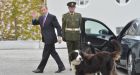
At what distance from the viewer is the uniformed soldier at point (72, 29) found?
1490 cm

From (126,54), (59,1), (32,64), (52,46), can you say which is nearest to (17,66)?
(32,64)

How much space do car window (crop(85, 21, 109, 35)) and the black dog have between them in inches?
229

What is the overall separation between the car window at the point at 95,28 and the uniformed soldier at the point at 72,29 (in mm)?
2216

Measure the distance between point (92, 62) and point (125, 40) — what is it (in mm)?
3528

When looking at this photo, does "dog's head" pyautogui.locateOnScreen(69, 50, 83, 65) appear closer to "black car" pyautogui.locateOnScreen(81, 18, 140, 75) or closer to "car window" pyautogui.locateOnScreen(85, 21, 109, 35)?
"black car" pyautogui.locateOnScreen(81, 18, 140, 75)

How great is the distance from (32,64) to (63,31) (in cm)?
309

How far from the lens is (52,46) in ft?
50.5

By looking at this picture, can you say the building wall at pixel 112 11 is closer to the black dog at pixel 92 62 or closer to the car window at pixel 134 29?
the car window at pixel 134 29

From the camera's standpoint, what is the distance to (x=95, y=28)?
58.4 ft

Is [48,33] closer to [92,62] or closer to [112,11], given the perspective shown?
[92,62]

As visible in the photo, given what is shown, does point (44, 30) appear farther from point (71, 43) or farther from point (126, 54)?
point (126, 54)

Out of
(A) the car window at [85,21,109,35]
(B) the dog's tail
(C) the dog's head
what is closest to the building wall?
(A) the car window at [85,21,109,35]

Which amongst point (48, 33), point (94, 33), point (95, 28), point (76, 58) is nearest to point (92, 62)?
point (76, 58)

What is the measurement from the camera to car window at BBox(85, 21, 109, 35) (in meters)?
17.4
